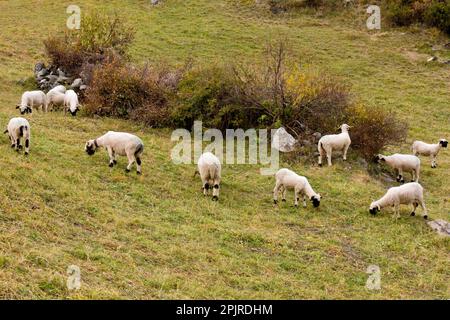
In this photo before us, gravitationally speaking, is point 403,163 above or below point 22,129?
below

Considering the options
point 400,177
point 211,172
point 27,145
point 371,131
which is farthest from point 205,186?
point 371,131

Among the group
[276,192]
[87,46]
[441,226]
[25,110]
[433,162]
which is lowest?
[433,162]

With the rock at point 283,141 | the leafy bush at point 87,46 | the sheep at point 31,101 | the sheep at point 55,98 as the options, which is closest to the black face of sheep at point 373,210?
the rock at point 283,141

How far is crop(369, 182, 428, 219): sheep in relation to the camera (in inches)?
662

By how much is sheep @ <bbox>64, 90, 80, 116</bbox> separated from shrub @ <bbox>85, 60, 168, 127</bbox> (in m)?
0.55

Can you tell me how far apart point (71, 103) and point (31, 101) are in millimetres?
1680

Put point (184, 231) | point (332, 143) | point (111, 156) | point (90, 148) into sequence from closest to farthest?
point (184, 231) → point (111, 156) → point (90, 148) → point (332, 143)

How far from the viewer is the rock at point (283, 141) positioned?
2255cm

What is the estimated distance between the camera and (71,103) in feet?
84.3

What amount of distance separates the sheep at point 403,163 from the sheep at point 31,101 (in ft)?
47.7

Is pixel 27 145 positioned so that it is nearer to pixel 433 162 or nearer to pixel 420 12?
pixel 433 162

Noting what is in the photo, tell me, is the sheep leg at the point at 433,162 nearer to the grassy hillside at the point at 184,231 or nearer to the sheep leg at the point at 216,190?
the grassy hillside at the point at 184,231
